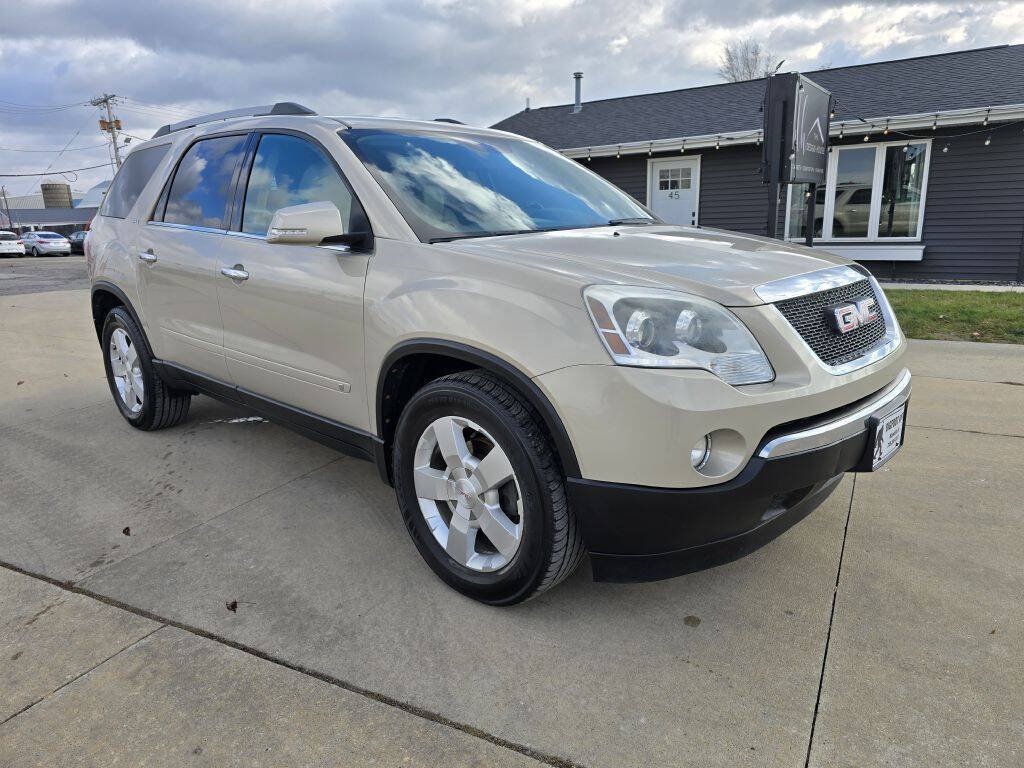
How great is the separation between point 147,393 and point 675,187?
12.3 m

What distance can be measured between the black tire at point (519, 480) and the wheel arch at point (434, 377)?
0.05 m

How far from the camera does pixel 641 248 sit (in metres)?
2.57

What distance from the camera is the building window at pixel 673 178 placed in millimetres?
14414

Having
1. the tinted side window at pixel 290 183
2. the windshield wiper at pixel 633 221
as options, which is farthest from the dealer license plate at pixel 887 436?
the tinted side window at pixel 290 183

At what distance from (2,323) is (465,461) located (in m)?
10.3

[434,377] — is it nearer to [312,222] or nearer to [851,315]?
[312,222]

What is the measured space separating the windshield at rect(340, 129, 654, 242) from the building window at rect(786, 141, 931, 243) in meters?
10.9

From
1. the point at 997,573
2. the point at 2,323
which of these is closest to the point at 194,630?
the point at 997,573

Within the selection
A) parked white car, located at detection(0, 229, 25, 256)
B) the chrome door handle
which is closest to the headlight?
the chrome door handle

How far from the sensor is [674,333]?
6.77 feet

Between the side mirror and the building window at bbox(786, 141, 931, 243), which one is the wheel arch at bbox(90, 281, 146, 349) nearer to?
the side mirror

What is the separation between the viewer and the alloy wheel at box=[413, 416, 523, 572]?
238cm

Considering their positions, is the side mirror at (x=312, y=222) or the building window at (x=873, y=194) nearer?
the side mirror at (x=312, y=222)

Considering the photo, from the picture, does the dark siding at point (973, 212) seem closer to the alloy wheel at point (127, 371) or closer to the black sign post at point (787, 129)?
the black sign post at point (787, 129)
